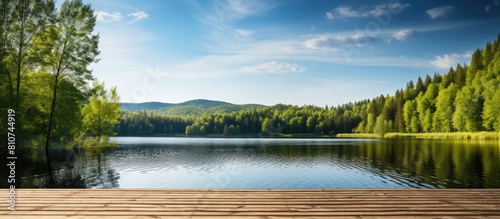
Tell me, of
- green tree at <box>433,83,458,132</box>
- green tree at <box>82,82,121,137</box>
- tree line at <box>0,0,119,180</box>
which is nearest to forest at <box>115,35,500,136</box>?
green tree at <box>433,83,458,132</box>

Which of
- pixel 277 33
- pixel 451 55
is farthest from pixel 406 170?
pixel 451 55

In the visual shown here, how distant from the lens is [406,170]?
28531mm

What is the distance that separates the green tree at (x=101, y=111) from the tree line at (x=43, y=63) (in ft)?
58.7

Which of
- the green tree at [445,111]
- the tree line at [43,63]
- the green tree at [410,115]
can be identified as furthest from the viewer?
the green tree at [410,115]

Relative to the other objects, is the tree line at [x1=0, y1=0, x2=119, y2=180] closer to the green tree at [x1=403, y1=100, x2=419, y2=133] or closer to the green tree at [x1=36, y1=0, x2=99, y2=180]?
the green tree at [x1=36, y1=0, x2=99, y2=180]

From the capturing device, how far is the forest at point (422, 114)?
8588 cm

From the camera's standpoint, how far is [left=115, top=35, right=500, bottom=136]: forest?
282 feet

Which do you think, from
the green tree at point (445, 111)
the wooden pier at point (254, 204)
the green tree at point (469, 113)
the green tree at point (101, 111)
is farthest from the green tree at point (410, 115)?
the wooden pier at point (254, 204)

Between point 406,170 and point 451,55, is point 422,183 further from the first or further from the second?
point 451,55

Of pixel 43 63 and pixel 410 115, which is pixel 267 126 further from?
pixel 43 63

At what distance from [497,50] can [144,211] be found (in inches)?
5278

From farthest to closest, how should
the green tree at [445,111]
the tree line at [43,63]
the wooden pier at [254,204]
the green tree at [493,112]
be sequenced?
the green tree at [445,111] < the green tree at [493,112] < the tree line at [43,63] < the wooden pier at [254,204]

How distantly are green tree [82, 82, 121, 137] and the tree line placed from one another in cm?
1789

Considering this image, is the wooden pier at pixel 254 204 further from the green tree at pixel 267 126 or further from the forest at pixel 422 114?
the green tree at pixel 267 126
